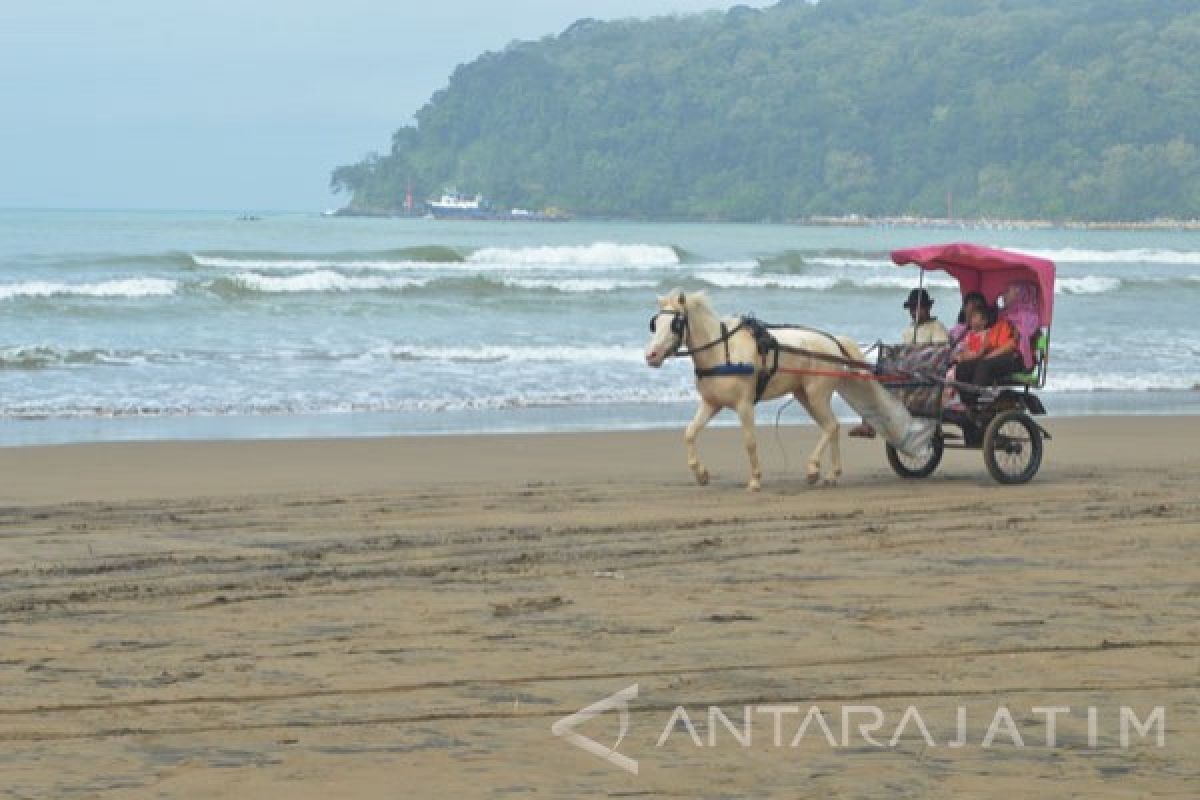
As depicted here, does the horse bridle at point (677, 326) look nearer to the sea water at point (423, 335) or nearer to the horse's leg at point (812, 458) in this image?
the horse's leg at point (812, 458)

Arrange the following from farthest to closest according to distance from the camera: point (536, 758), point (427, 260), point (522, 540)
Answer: point (427, 260)
point (522, 540)
point (536, 758)

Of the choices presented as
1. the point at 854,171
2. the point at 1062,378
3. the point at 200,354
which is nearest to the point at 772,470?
the point at 1062,378

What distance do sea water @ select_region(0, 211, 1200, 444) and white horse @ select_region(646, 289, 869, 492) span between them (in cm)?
477

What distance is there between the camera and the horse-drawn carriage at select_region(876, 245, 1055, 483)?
12.7m

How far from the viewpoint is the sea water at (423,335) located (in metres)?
18.5

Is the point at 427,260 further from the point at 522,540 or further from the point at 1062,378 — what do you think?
the point at 522,540

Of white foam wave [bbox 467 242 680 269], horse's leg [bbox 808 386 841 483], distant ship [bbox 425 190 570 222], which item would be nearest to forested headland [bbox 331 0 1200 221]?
distant ship [bbox 425 190 570 222]

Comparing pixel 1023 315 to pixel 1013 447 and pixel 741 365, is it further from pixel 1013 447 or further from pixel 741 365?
pixel 741 365

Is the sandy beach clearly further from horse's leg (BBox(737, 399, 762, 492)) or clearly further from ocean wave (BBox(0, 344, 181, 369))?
ocean wave (BBox(0, 344, 181, 369))

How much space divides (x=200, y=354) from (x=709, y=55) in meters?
175

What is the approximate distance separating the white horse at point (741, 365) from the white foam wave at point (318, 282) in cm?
2721

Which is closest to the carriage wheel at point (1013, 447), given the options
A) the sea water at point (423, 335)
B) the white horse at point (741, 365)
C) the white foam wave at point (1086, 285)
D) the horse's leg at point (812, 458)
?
the white horse at point (741, 365)

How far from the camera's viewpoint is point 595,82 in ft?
620

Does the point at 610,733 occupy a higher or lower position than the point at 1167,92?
lower
